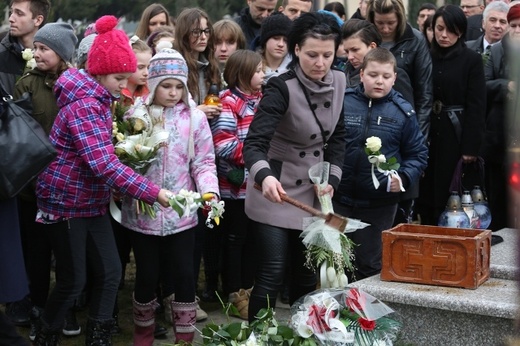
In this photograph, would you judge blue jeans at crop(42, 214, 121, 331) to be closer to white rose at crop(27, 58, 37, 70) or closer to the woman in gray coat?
the woman in gray coat

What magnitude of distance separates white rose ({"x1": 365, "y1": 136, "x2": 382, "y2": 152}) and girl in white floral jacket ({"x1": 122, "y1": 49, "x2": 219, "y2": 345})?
102 cm

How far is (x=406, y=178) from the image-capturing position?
6402mm

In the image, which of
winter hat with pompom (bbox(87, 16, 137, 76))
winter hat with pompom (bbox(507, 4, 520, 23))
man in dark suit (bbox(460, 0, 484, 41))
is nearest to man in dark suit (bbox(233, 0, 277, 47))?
winter hat with pompom (bbox(507, 4, 520, 23))

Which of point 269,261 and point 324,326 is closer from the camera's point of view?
point 324,326

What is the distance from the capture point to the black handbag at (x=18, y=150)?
15.2 ft

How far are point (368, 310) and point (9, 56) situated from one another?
10.4 feet

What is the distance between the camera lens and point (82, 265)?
17.8 feet

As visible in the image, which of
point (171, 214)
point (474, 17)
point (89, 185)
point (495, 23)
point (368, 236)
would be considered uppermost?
point (474, 17)

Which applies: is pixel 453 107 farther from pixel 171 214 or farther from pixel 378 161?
pixel 171 214

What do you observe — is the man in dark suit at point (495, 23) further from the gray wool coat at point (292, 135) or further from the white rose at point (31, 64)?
the white rose at point (31, 64)

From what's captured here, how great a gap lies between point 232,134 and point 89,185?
61.4 inches

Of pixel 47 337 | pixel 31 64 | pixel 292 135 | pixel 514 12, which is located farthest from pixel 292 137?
pixel 514 12

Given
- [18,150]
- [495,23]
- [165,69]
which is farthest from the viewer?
[495,23]

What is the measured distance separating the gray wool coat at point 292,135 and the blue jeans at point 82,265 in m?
0.83
